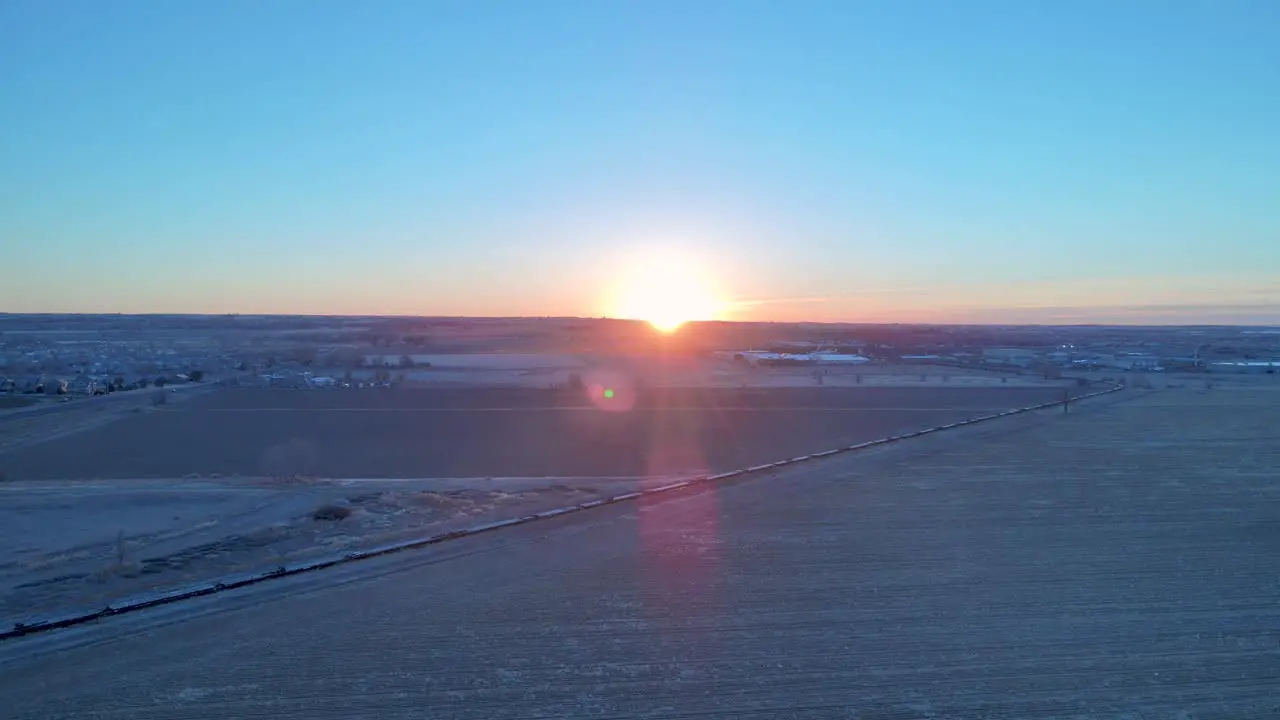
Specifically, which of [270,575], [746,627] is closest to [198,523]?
[270,575]

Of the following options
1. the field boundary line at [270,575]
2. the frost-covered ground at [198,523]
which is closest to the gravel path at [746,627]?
the field boundary line at [270,575]

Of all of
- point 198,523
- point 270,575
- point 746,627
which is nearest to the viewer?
point 746,627

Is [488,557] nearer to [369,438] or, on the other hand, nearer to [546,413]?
[369,438]

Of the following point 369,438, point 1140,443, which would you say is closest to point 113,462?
point 369,438

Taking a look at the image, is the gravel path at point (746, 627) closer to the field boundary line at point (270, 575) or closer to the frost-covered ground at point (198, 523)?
the field boundary line at point (270, 575)

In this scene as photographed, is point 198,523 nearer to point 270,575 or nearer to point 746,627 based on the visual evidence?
point 270,575

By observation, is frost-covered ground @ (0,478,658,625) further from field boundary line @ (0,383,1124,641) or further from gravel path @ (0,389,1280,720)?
gravel path @ (0,389,1280,720)

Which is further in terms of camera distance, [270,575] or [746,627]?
[270,575]

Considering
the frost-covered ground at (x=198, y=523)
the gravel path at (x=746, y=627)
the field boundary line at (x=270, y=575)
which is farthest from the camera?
the frost-covered ground at (x=198, y=523)

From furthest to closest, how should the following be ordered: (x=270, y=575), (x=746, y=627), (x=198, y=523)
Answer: (x=198, y=523)
(x=270, y=575)
(x=746, y=627)
